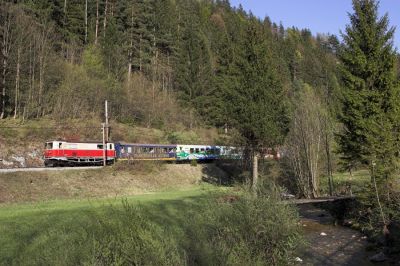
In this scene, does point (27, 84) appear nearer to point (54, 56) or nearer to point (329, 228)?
point (54, 56)

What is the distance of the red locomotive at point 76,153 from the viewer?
35844 mm

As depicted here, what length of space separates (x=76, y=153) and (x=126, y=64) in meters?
27.2

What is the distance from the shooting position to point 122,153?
135ft

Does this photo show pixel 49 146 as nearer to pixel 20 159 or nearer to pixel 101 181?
pixel 20 159

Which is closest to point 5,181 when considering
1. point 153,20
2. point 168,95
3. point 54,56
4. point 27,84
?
point 27,84

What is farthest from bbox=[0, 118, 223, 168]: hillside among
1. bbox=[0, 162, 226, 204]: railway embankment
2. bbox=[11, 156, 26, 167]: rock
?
bbox=[0, 162, 226, 204]: railway embankment

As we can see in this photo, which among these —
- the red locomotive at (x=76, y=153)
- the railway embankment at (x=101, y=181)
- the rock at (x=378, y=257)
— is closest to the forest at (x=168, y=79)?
the rock at (x=378, y=257)

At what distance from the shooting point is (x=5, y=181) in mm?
26391

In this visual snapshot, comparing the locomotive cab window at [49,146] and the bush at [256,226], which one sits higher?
the locomotive cab window at [49,146]

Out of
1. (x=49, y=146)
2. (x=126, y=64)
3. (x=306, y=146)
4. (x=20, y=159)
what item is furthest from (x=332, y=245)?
(x=126, y=64)

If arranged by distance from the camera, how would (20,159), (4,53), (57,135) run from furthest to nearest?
(57,135), (4,53), (20,159)

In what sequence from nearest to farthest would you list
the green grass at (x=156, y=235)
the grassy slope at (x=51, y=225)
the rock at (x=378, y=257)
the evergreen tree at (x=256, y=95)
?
the green grass at (x=156, y=235) < the grassy slope at (x=51, y=225) < the rock at (x=378, y=257) < the evergreen tree at (x=256, y=95)

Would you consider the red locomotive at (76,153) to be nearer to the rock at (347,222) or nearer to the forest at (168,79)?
the forest at (168,79)

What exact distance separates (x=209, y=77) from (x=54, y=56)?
24809mm
